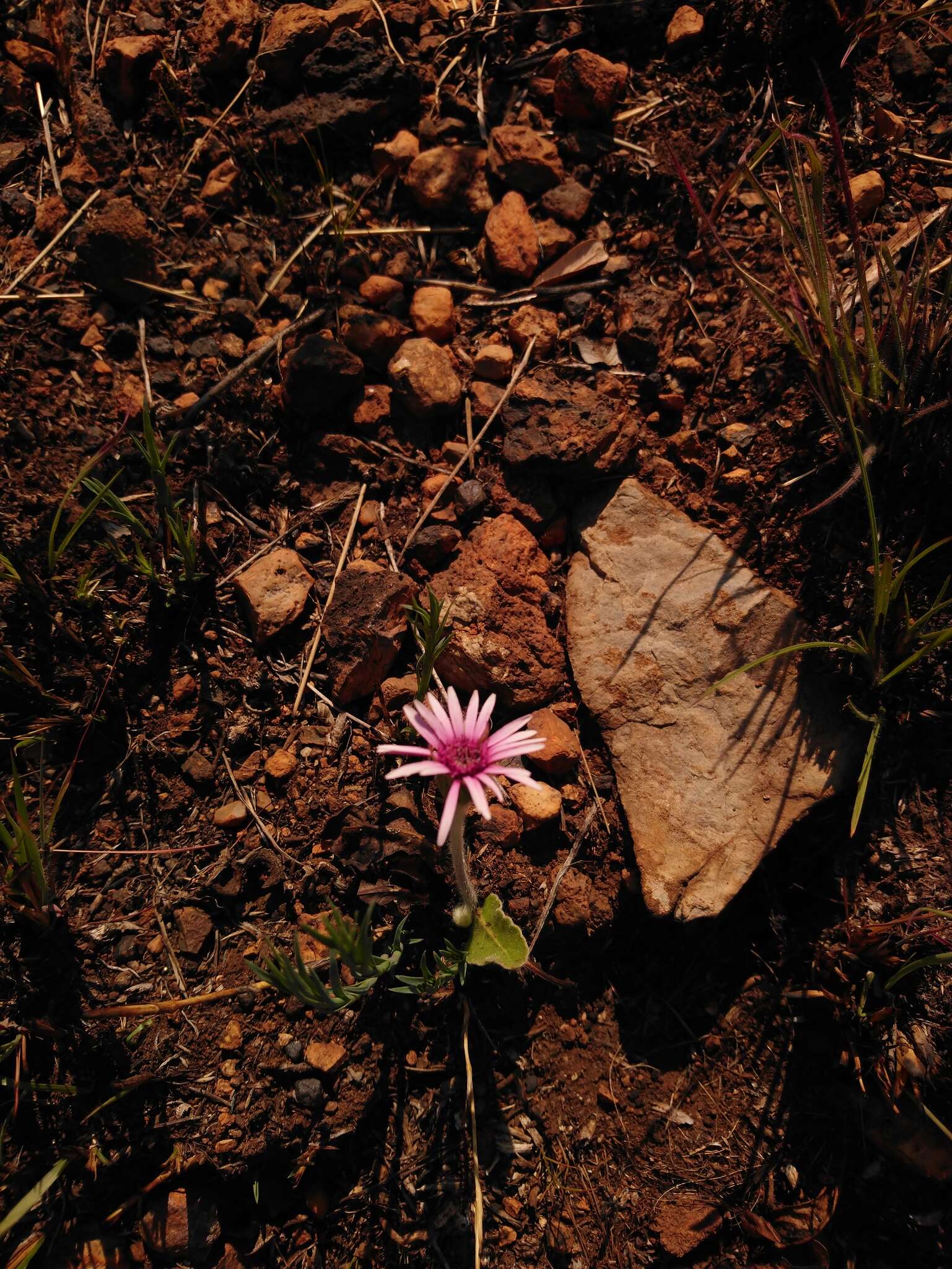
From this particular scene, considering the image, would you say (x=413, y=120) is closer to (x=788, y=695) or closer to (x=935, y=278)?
(x=935, y=278)

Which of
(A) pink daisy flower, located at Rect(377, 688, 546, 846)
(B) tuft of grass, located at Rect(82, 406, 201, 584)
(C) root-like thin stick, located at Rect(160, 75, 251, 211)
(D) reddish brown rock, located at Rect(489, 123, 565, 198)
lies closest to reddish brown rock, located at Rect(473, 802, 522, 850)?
(A) pink daisy flower, located at Rect(377, 688, 546, 846)

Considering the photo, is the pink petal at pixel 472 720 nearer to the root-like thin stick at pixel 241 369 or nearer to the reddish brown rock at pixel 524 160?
the root-like thin stick at pixel 241 369

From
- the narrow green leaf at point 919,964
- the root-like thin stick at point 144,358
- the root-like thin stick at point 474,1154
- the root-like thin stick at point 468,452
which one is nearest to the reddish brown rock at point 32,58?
the root-like thin stick at point 144,358

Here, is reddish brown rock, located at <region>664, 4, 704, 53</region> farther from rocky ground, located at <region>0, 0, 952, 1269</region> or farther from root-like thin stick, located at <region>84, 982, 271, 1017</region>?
root-like thin stick, located at <region>84, 982, 271, 1017</region>

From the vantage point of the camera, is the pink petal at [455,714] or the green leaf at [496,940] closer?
the green leaf at [496,940]

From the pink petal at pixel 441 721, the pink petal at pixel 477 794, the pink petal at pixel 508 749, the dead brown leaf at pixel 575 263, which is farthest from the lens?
the dead brown leaf at pixel 575 263

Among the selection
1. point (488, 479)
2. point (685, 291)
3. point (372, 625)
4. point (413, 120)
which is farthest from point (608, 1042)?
point (413, 120)

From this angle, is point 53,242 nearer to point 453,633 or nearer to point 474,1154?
point 453,633
